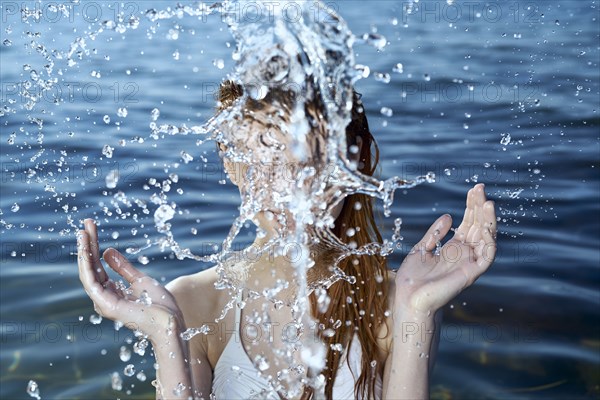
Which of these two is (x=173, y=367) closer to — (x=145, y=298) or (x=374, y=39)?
(x=145, y=298)

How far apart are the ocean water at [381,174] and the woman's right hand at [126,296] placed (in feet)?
1.69

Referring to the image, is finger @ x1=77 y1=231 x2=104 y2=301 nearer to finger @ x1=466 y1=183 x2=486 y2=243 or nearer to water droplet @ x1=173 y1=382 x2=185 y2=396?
water droplet @ x1=173 y1=382 x2=185 y2=396

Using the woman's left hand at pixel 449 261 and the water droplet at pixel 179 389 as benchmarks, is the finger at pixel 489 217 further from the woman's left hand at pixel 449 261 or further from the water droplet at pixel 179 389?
the water droplet at pixel 179 389

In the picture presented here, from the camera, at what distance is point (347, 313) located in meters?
2.95

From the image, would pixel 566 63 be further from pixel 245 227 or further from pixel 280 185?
pixel 280 185

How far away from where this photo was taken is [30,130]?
6.19 meters

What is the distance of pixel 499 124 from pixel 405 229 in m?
2.16

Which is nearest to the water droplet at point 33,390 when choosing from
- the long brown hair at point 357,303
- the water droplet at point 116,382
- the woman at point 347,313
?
the water droplet at point 116,382

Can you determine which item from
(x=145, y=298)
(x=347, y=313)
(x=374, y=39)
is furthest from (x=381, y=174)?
(x=145, y=298)

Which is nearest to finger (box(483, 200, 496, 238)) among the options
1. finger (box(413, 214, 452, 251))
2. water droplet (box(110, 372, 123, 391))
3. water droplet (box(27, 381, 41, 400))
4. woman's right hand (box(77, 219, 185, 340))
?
finger (box(413, 214, 452, 251))

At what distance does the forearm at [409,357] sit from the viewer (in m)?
2.63

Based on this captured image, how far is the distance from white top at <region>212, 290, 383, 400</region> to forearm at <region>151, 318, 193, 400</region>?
0.34 m

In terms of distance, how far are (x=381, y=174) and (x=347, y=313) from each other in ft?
8.54

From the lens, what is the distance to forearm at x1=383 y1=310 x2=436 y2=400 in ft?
8.63
